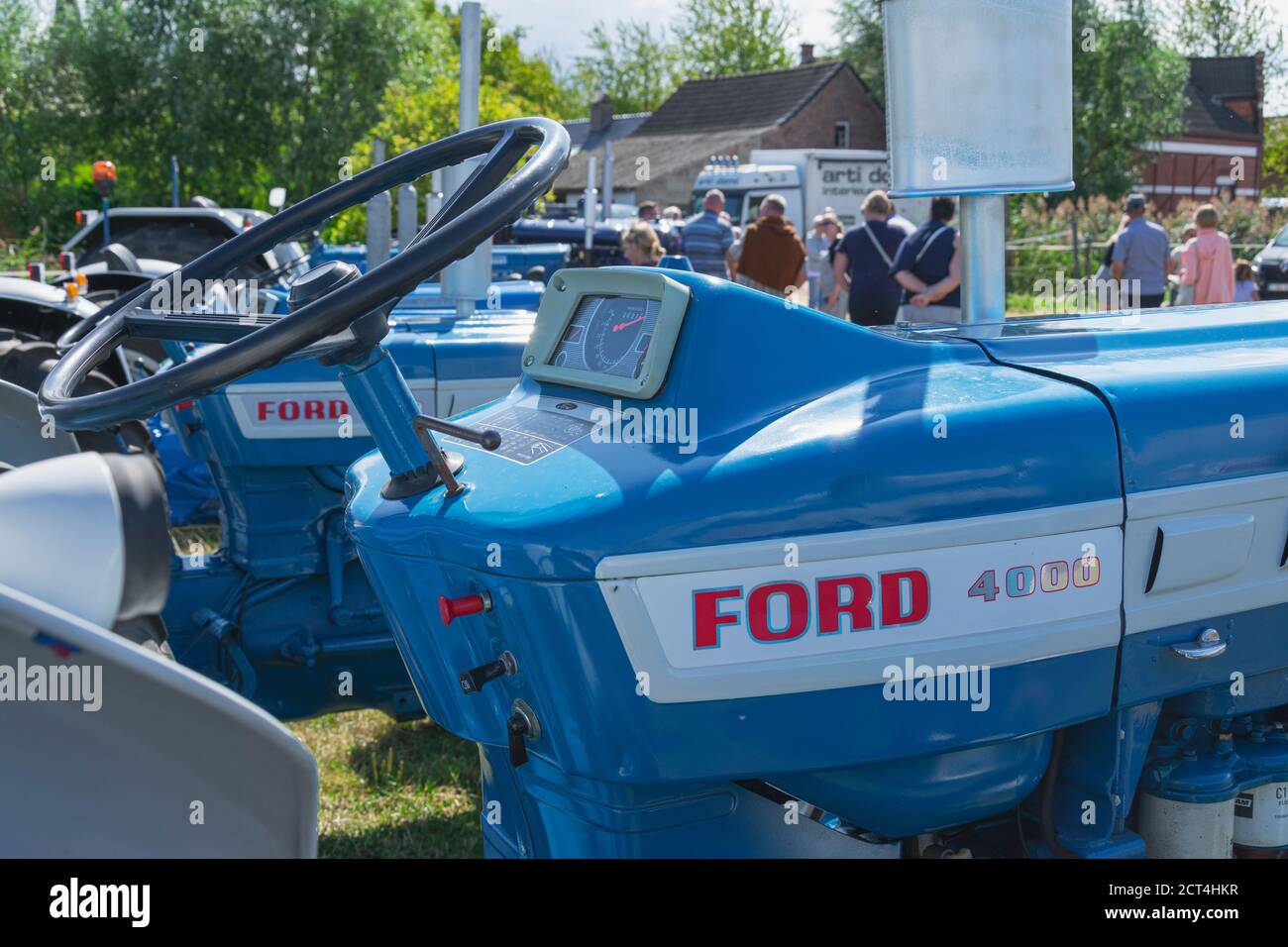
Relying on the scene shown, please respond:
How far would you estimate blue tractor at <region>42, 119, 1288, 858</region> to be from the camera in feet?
4.91

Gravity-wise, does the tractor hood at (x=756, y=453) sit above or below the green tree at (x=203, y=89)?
below

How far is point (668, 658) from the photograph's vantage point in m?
1.48

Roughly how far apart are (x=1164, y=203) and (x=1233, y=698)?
129ft

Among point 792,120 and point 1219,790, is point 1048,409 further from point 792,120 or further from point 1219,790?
point 792,120

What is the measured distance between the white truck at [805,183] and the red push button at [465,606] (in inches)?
675

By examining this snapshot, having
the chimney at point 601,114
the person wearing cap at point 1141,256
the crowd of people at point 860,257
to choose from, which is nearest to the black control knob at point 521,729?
the crowd of people at point 860,257

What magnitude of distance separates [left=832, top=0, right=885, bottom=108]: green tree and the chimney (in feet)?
28.6

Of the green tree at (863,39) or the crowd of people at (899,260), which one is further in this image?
the green tree at (863,39)

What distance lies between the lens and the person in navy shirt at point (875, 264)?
8281mm

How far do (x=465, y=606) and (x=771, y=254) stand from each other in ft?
25.4

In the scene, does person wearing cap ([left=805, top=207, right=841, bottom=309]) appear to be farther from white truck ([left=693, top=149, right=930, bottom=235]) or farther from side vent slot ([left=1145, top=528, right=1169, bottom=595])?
side vent slot ([left=1145, top=528, right=1169, bottom=595])

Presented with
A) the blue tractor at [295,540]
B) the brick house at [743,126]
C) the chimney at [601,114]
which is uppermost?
the chimney at [601,114]

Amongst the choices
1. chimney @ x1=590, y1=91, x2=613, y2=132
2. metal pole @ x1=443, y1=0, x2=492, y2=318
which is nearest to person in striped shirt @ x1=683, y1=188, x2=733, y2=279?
metal pole @ x1=443, y1=0, x2=492, y2=318

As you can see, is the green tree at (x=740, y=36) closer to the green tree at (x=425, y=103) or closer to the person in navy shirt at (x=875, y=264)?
the green tree at (x=425, y=103)
